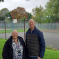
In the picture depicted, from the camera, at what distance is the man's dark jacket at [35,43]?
2.43 meters

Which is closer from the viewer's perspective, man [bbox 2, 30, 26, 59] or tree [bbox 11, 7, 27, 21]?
man [bbox 2, 30, 26, 59]

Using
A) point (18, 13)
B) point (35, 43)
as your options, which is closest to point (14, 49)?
point (35, 43)

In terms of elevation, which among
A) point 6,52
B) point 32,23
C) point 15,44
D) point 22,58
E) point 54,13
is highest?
point 54,13

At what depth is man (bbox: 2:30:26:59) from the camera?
2.51 meters

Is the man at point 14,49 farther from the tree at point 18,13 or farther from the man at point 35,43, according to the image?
the tree at point 18,13

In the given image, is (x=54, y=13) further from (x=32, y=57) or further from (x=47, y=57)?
(x=32, y=57)

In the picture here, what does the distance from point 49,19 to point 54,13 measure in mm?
3020

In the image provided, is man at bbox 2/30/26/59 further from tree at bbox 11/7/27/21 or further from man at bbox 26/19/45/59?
tree at bbox 11/7/27/21

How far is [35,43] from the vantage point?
7.97ft

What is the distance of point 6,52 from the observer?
251 cm

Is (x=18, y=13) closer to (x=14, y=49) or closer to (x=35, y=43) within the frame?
(x=14, y=49)

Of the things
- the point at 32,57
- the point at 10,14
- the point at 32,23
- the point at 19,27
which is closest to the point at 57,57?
the point at 32,57

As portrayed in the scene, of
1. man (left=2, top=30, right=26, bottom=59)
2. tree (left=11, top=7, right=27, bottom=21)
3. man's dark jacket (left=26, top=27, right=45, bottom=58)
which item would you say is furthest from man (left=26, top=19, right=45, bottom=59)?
tree (left=11, top=7, right=27, bottom=21)

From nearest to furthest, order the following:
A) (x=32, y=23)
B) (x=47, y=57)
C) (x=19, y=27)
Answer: (x=32, y=23), (x=47, y=57), (x=19, y=27)
